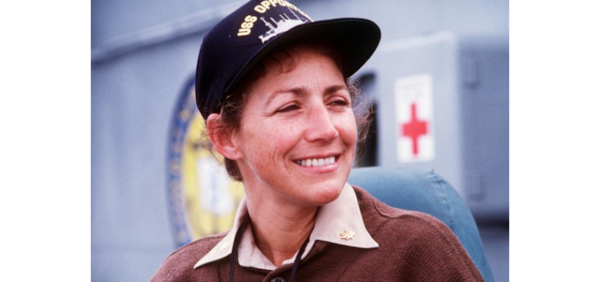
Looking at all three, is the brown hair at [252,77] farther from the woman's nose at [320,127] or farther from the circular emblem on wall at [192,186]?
the circular emblem on wall at [192,186]

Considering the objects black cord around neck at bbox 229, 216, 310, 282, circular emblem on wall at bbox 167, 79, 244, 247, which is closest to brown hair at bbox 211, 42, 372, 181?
black cord around neck at bbox 229, 216, 310, 282

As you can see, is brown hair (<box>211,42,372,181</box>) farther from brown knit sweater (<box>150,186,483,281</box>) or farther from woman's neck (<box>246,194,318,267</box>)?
brown knit sweater (<box>150,186,483,281</box>)

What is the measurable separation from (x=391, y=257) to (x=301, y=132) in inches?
11.8

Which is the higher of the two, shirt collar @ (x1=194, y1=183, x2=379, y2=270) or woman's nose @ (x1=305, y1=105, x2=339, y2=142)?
woman's nose @ (x1=305, y1=105, x2=339, y2=142)

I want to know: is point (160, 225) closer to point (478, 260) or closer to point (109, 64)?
point (109, 64)

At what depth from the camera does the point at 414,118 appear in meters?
2.56

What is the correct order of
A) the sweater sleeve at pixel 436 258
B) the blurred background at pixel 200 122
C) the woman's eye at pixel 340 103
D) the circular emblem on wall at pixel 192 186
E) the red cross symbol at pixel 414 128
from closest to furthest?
the sweater sleeve at pixel 436 258 < the woman's eye at pixel 340 103 < the blurred background at pixel 200 122 < the red cross symbol at pixel 414 128 < the circular emblem on wall at pixel 192 186

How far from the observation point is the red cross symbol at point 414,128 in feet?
8.29

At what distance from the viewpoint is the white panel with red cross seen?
250 cm

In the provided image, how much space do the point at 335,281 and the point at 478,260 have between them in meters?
0.45

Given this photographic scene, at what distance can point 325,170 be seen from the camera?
1.28m

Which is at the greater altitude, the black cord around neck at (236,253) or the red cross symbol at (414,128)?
the red cross symbol at (414,128)

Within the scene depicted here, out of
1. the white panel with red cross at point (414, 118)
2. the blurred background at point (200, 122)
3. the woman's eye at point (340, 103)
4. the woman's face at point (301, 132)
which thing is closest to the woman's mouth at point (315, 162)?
the woman's face at point (301, 132)

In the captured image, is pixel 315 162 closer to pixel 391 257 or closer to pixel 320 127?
pixel 320 127
